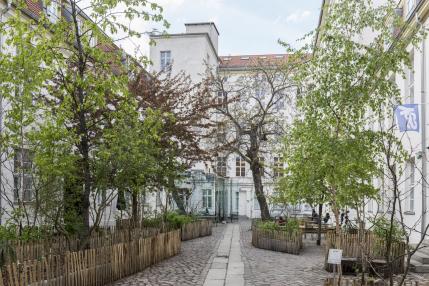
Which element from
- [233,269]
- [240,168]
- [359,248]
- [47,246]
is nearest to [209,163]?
[240,168]

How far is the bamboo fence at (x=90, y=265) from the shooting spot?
793 cm

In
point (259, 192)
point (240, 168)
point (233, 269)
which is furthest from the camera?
point (240, 168)

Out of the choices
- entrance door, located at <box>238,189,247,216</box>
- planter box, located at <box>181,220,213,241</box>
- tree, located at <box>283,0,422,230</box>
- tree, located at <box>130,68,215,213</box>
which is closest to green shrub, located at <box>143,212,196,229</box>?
planter box, located at <box>181,220,213,241</box>

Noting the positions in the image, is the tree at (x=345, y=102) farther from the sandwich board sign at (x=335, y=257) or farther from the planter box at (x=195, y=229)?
the planter box at (x=195, y=229)

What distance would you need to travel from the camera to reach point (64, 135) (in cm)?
1059

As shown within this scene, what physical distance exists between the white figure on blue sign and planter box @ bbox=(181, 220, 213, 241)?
459 inches

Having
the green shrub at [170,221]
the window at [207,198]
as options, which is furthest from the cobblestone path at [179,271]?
the window at [207,198]

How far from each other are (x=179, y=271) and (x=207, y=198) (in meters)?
23.7

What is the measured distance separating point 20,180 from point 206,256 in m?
6.10

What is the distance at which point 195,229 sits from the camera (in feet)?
79.2

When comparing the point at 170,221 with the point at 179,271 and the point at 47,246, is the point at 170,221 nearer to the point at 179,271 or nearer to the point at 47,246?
the point at 179,271

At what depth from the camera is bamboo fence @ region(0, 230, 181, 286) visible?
7.93 m

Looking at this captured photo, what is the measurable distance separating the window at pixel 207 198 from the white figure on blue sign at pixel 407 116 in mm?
23505

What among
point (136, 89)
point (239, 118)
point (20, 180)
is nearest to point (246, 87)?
point (239, 118)
